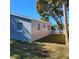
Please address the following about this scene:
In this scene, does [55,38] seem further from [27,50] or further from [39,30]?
[27,50]

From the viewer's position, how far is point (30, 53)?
1.70 meters

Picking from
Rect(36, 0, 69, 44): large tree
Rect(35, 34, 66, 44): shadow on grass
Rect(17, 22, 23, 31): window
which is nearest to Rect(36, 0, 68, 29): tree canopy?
Rect(36, 0, 69, 44): large tree

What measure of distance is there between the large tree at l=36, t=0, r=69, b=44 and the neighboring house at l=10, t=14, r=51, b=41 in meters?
0.10

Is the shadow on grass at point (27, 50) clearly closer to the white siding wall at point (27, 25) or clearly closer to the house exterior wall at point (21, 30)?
the house exterior wall at point (21, 30)

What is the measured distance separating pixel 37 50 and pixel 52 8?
1.51ft

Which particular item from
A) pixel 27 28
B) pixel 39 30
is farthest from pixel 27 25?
pixel 39 30

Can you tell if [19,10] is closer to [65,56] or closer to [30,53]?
[30,53]

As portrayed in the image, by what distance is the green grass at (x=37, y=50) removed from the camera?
168 centimetres

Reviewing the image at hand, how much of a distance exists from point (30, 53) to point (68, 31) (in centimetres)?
45
